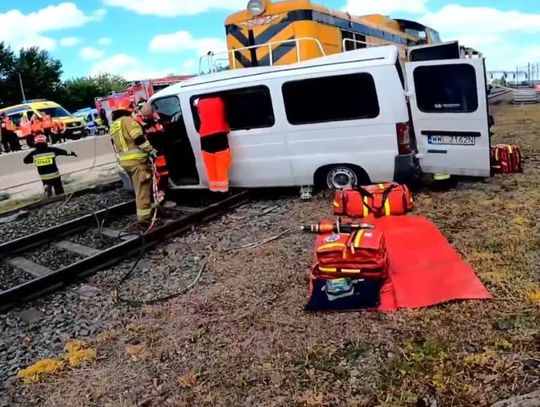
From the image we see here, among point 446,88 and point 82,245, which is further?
point 446,88

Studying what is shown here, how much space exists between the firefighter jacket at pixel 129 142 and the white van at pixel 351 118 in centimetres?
111

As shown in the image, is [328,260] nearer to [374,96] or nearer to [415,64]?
[374,96]

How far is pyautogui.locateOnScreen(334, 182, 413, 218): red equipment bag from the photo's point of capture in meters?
6.59

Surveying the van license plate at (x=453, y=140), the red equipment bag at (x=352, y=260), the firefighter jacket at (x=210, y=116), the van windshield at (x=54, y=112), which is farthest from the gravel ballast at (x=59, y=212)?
the van windshield at (x=54, y=112)

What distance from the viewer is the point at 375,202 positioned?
6.61 meters

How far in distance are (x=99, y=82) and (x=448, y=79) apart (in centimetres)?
6195

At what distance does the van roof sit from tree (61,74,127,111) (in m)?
50.9

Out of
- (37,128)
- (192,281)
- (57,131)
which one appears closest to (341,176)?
(192,281)

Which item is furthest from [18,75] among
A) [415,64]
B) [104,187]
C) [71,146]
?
[415,64]

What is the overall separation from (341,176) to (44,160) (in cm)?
578

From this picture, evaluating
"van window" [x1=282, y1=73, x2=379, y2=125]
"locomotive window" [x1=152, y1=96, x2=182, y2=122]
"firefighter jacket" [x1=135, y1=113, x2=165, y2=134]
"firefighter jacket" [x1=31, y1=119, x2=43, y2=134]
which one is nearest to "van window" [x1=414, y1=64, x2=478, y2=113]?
"van window" [x1=282, y1=73, x2=379, y2=125]

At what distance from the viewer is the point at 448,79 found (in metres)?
7.13

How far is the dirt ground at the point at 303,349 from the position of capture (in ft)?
9.95

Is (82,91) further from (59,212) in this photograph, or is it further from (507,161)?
(507,161)
